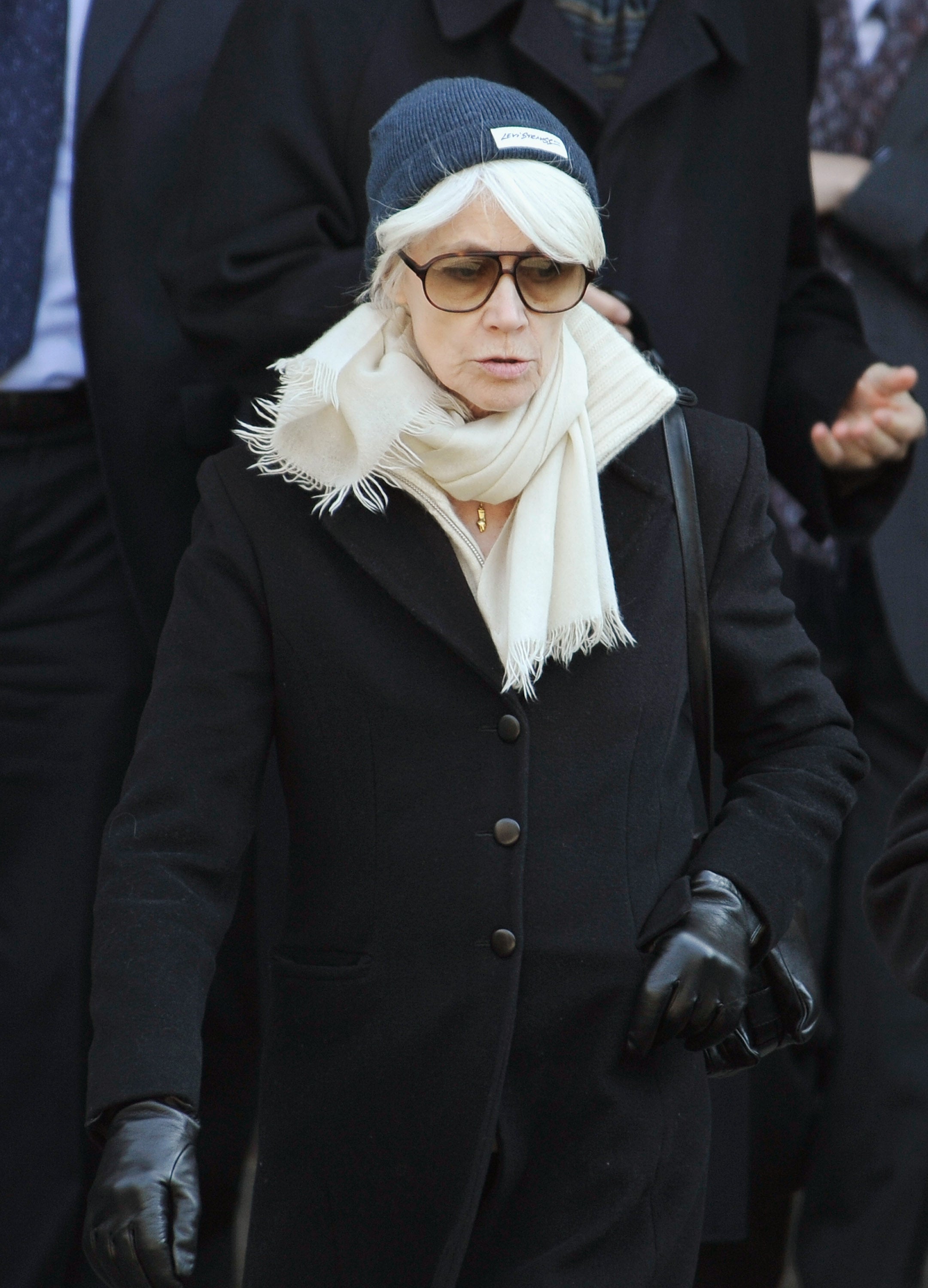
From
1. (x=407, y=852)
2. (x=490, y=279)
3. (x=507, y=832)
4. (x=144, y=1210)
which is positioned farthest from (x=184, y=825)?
(x=490, y=279)

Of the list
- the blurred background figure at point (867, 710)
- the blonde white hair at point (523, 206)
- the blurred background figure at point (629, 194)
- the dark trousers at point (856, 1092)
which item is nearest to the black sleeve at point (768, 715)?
the blonde white hair at point (523, 206)

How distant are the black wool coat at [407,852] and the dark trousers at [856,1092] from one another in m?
1.41

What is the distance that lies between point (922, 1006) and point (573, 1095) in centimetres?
157

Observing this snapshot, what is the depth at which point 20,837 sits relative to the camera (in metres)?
3.78

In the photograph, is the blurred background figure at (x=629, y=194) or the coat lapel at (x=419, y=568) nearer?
the coat lapel at (x=419, y=568)

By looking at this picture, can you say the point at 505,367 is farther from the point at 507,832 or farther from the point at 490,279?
the point at 507,832

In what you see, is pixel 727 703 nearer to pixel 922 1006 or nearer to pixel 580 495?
pixel 580 495

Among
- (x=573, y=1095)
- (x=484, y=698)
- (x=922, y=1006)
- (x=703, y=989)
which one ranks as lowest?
(x=922, y=1006)

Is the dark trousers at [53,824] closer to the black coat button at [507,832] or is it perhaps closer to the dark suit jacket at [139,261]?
the dark suit jacket at [139,261]

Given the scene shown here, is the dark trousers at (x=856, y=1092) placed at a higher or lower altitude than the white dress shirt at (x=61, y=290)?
lower

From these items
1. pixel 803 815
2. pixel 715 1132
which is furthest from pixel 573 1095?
pixel 715 1132

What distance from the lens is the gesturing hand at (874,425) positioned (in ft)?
11.5

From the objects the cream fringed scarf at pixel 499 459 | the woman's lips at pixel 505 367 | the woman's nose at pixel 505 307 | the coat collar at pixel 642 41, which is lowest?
the cream fringed scarf at pixel 499 459

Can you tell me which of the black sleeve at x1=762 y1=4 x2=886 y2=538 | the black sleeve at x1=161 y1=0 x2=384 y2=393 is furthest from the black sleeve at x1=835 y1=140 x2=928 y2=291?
the black sleeve at x1=161 y1=0 x2=384 y2=393
